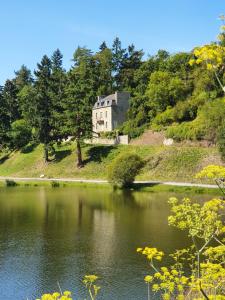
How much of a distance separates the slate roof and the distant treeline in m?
3.78

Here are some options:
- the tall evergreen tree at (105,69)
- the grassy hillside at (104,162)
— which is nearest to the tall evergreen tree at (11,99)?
the grassy hillside at (104,162)

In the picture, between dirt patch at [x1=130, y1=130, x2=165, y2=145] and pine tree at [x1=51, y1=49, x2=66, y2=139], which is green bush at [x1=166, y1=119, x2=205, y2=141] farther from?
pine tree at [x1=51, y1=49, x2=66, y2=139]

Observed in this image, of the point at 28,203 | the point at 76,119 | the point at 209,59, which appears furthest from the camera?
the point at 76,119

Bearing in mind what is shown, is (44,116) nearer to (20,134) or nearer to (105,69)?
(20,134)

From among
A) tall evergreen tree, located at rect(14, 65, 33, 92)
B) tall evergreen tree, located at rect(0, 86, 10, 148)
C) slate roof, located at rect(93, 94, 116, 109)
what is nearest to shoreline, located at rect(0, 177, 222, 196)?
tall evergreen tree, located at rect(0, 86, 10, 148)

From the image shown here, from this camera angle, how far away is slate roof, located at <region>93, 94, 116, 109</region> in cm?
8950

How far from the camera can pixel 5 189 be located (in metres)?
65.3

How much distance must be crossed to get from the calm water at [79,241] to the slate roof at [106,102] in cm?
3835

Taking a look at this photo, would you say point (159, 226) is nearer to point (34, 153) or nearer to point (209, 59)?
point (209, 59)

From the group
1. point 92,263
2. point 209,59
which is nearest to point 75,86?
point 92,263

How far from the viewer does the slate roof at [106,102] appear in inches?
3524

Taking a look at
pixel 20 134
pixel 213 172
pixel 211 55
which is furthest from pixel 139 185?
pixel 211 55

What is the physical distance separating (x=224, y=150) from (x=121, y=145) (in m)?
27.9

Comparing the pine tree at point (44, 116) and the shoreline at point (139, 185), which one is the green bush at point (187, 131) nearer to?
the shoreline at point (139, 185)
